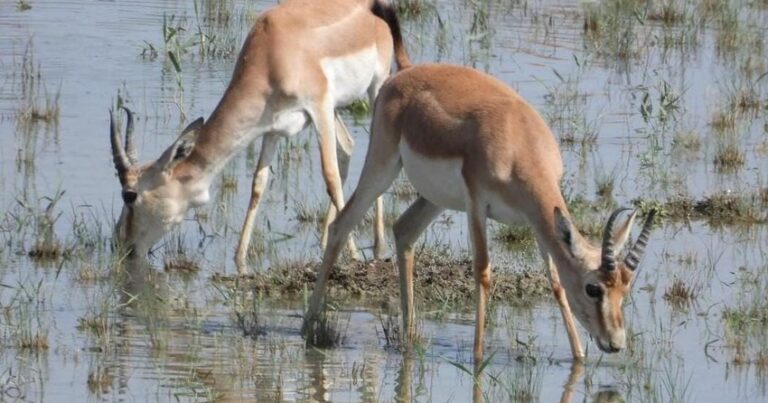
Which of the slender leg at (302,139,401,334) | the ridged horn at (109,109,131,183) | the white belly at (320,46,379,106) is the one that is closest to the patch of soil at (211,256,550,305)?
the slender leg at (302,139,401,334)

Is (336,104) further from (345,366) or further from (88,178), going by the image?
(345,366)

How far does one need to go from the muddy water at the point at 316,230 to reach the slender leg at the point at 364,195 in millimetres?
300

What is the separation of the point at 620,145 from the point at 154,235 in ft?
15.3

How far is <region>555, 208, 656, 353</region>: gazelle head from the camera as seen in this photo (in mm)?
8266

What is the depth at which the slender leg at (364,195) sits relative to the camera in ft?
31.1

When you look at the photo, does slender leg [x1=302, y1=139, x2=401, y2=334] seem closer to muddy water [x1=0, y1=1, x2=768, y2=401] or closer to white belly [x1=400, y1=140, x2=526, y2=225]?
white belly [x1=400, y1=140, x2=526, y2=225]

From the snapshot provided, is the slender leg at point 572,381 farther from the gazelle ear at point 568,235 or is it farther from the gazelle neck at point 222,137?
the gazelle neck at point 222,137

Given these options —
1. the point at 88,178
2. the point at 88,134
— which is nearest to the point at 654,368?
the point at 88,178

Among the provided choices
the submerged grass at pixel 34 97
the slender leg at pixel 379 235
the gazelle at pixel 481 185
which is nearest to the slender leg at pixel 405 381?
the gazelle at pixel 481 185

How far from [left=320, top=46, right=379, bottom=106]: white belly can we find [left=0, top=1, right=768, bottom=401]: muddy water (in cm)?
83

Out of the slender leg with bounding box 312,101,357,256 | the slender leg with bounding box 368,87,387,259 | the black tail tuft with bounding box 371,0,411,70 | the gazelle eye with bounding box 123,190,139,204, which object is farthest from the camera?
the slender leg with bounding box 368,87,387,259

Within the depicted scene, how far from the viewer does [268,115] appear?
11.1 meters

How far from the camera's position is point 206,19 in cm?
1762

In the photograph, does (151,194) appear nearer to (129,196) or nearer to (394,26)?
(129,196)
